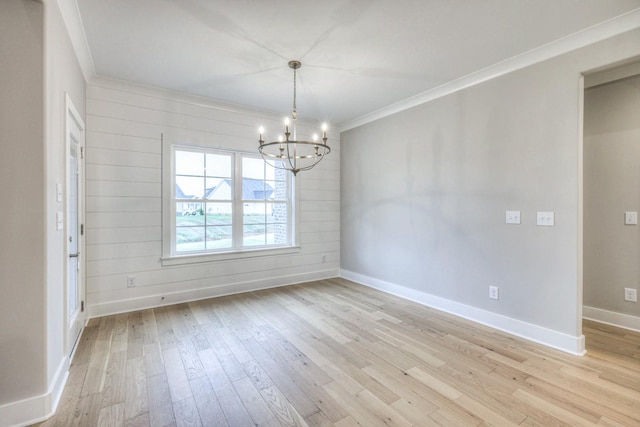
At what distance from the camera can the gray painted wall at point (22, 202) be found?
1.67 metres

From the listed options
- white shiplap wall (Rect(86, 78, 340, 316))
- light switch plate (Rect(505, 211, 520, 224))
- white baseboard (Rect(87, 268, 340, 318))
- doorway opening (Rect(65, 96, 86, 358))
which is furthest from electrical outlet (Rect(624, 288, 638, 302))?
doorway opening (Rect(65, 96, 86, 358))

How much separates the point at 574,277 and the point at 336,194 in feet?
11.4

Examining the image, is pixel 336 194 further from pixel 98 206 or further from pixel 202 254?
pixel 98 206

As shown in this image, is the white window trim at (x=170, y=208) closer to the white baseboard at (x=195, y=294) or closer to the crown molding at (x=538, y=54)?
the white baseboard at (x=195, y=294)

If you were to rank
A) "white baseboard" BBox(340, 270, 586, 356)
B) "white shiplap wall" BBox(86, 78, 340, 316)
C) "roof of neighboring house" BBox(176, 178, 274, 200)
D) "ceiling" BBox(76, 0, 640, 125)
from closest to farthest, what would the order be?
"ceiling" BBox(76, 0, 640, 125), "white baseboard" BBox(340, 270, 586, 356), "white shiplap wall" BBox(86, 78, 340, 316), "roof of neighboring house" BBox(176, 178, 274, 200)

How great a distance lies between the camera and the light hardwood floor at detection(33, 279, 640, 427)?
1.80 meters

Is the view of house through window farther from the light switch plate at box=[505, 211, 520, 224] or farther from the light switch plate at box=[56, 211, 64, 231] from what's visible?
the light switch plate at box=[505, 211, 520, 224]

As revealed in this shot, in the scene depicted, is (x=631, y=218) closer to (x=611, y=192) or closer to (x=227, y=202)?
(x=611, y=192)

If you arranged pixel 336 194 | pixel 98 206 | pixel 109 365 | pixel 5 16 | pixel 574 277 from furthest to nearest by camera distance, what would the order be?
pixel 336 194 < pixel 98 206 < pixel 574 277 < pixel 109 365 < pixel 5 16

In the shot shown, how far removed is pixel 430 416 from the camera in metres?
1.79

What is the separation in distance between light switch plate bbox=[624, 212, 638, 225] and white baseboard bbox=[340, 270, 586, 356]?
1.44 meters

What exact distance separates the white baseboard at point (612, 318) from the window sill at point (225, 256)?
12.5 ft

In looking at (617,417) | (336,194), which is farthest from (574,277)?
(336,194)

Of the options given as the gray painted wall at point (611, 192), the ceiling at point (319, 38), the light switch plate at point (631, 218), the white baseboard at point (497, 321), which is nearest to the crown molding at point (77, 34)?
the ceiling at point (319, 38)
